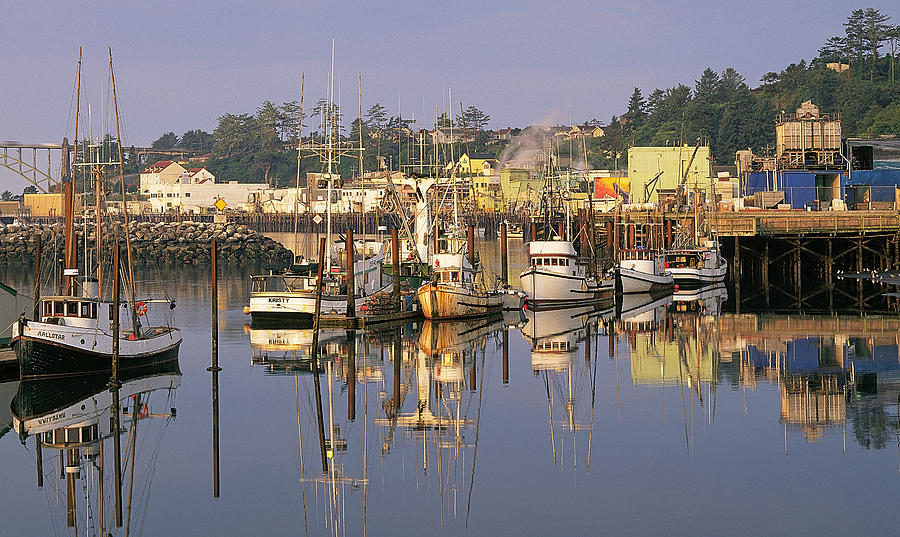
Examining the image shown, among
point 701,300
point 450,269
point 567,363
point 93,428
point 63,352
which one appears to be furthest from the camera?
point 701,300

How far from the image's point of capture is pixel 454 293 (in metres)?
54.9

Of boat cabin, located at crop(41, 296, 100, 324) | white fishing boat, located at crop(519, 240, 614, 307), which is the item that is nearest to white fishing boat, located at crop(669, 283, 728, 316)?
white fishing boat, located at crop(519, 240, 614, 307)

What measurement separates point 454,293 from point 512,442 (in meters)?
24.8

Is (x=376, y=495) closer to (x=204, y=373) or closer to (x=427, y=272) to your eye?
(x=204, y=373)

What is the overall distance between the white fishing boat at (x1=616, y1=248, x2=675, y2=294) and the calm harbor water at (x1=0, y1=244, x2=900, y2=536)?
2322cm

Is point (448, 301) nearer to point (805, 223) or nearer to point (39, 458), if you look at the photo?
point (39, 458)

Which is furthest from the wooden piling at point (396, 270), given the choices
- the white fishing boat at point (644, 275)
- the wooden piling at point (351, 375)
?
the white fishing boat at point (644, 275)

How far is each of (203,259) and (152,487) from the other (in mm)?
92503

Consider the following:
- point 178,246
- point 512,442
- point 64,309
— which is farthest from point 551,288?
point 178,246

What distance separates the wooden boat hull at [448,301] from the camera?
54781 millimetres

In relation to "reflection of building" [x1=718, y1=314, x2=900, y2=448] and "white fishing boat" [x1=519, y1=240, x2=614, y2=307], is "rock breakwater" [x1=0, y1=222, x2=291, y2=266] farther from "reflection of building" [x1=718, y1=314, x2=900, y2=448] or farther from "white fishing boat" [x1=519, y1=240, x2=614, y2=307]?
"reflection of building" [x1=718, y1=314, x2=900, y2=448]

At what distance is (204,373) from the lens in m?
41.4

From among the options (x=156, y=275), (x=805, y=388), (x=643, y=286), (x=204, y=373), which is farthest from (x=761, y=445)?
(x=156, y=275)

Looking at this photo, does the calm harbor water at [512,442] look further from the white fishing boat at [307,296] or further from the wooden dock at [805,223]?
the wooden dock at [805,223]
